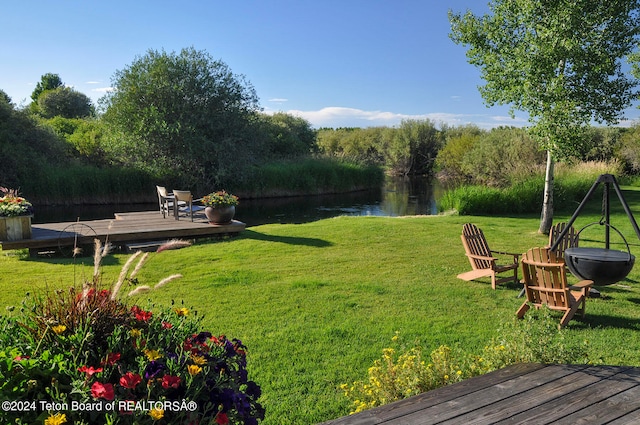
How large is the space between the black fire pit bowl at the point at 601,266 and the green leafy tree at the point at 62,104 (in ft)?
171

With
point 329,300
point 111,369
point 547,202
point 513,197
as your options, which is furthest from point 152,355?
point 513,197

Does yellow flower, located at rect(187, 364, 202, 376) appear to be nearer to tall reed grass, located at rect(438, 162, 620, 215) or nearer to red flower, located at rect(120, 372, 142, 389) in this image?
red flower, located at rect(120, 372, 142, 389)

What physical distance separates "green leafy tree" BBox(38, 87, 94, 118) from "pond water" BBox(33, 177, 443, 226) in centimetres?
3099

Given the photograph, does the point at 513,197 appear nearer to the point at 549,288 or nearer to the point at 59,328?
the point at 549,288

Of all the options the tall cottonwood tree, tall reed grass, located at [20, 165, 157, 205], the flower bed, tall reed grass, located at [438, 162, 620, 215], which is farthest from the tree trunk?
tall reed grass, located at [20, 165, 157, 205]

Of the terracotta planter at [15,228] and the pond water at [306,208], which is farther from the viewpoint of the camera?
the pond water at [306,208]

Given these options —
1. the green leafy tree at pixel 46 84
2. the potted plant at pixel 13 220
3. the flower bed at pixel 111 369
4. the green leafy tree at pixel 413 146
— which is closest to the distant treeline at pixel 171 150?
the potted plant at pixel 13 220

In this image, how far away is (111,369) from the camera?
195 centimetres

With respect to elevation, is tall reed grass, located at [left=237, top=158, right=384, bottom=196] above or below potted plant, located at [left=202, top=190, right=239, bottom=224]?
above

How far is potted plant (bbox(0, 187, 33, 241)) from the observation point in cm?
1005

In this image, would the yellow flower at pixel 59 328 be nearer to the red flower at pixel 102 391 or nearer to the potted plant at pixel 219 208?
the red flower at pixel 102 391

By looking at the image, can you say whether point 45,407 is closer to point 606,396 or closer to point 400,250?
point 606,396

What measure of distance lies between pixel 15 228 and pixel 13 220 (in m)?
0.18

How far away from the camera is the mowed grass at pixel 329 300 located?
438cm
